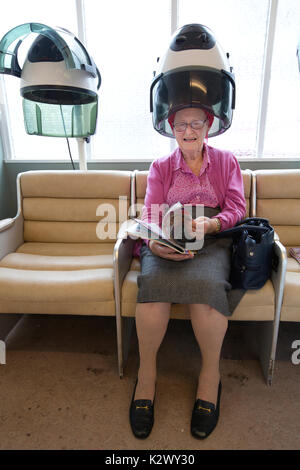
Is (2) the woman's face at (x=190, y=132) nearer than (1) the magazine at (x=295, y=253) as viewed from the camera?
Yes

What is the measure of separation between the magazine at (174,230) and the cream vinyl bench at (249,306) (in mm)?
167

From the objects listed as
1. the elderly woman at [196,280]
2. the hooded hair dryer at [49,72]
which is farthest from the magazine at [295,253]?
the hooded hair dryer at [49,72]

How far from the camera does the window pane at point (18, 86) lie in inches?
78.4

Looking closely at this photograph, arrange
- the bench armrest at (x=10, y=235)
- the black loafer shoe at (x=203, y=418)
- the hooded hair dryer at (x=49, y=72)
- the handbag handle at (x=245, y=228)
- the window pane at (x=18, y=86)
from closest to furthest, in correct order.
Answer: the black loafer shoe at (x=203, y=418) < the handbag handle at (x=245, y=228) < the hooded hair dryer at (x=49, y=72) < the bench armrest at (x=10, y=235) < the window pane at (x=18, y=86)

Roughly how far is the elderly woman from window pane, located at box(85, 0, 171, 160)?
0.91 metres

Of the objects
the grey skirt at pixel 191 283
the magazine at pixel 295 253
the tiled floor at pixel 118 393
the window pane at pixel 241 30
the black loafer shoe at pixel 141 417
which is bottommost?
the tiled floor at pixel 118 393

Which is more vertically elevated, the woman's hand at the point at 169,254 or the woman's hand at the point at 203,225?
the woman's hand at the point at 203,225

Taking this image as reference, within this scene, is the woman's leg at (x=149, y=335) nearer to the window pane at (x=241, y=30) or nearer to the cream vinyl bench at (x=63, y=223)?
the cream vinyl bench at (x=63, y=223)

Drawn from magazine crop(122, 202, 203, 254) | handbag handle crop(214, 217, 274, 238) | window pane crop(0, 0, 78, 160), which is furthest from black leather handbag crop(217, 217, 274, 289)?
window pane crop(0, 0, 78, 160)

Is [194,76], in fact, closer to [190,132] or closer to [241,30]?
[190,132]

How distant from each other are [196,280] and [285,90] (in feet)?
5.40

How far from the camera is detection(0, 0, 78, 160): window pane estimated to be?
1.99 m

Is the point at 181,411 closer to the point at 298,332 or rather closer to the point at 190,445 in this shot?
the point at 190,445

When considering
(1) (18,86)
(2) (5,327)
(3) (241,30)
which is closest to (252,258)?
(2) (5,327)
